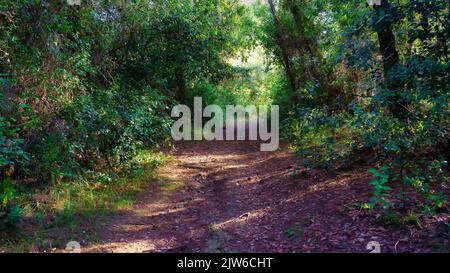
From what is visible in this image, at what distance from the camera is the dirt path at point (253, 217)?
4949mm

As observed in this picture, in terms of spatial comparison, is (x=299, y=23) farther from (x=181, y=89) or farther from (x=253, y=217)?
(x=253, y=217)

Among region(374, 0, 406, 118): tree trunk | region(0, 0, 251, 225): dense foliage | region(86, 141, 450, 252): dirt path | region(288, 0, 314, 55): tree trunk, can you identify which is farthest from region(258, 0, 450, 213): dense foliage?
region(0, 0, 251, 225): dense foliage

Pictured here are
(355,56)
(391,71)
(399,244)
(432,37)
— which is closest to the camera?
(399,244)

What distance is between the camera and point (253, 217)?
6.34m

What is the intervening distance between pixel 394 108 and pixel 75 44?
654 centimetres

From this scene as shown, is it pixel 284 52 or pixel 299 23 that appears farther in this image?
pixel 284 52

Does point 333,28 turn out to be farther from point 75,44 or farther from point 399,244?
point 399,244

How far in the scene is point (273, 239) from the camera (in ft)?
17.4

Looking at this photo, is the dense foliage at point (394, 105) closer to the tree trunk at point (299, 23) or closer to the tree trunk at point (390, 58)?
the tree trunk at point (390, 58)

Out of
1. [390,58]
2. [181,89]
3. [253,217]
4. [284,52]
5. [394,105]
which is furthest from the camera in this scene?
[181,89]

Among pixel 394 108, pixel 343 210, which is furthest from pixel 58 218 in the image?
pixel 394 108

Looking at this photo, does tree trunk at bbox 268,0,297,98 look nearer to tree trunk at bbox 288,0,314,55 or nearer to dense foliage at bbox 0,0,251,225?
tree trunk at bbox 288,0,314,55

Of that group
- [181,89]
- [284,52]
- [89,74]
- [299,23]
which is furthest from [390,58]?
[181,89]

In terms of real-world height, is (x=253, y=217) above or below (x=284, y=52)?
below
